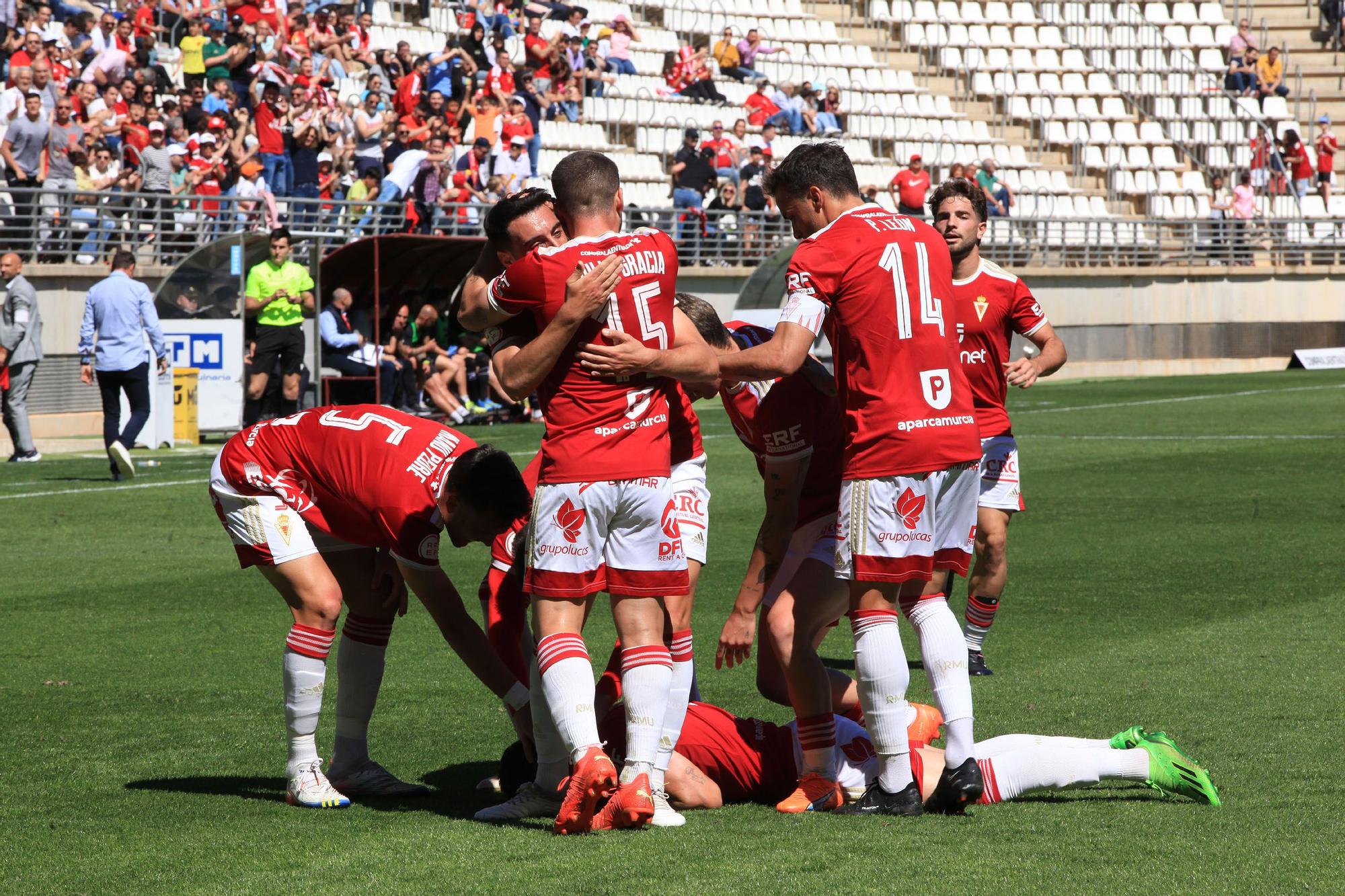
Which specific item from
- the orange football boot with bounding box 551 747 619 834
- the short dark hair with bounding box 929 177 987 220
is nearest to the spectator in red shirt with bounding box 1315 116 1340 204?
the short dark hair with bounding box 929 177 987 220

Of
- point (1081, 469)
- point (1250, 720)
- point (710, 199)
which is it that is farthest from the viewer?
point (710, 199)

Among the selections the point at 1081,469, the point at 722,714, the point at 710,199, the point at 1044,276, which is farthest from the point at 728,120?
the point at 722,714

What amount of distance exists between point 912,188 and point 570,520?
26.3 m

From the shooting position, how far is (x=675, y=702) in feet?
17.4

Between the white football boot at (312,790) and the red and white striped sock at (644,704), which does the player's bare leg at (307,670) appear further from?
the red and white striped sock at (644,704)

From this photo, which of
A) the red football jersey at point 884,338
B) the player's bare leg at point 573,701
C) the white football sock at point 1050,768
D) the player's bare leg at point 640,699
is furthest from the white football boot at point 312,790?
the white football sock at point 1050,768

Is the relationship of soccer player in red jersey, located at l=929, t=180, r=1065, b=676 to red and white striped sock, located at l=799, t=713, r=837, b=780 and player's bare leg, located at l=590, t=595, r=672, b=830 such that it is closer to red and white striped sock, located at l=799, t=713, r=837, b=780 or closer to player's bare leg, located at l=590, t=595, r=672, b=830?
red and white striped sock, located at l=799, t=713, r=837, b=780

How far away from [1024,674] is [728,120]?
89.0 ft

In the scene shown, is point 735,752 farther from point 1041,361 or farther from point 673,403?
point 1041,361

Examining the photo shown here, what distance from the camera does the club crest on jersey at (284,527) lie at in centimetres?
552

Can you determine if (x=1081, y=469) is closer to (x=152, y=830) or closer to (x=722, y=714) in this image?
(x=722, y=714)

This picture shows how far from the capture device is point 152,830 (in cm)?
514

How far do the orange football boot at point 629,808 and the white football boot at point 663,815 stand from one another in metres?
0.09

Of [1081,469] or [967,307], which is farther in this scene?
[1081,469]
